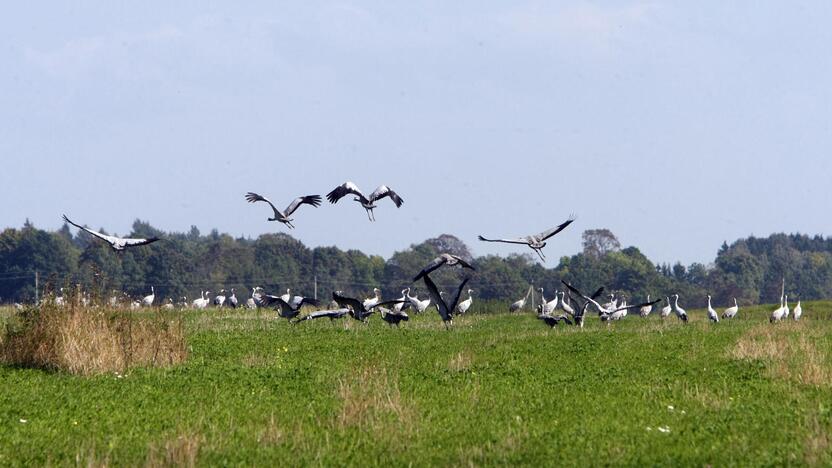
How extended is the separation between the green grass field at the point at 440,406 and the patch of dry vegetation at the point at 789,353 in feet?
0.24

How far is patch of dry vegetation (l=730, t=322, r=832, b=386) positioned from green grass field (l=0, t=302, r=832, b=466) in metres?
0.07

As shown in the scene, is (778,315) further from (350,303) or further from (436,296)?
(350,303)

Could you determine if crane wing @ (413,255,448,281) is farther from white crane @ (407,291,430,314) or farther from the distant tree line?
the distant tree line

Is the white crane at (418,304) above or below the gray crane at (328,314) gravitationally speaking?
above

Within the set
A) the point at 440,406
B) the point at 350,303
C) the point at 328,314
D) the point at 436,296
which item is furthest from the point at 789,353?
the point at 350,303

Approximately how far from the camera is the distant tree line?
3969 inches

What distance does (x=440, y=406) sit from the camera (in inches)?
725

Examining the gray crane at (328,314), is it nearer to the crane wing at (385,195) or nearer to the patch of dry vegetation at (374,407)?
the crane wing at (385,195)

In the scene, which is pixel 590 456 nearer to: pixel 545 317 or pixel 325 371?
pixel 325 371

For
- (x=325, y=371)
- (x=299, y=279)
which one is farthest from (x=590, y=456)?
(x=299, y=279)

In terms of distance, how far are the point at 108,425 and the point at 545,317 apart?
23227 millimetres

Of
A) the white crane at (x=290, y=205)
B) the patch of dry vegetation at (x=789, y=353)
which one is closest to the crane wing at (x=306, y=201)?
the white crane at (x=290, y=205)

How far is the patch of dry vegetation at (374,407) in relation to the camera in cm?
1647

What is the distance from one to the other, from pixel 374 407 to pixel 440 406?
4.27 feet
